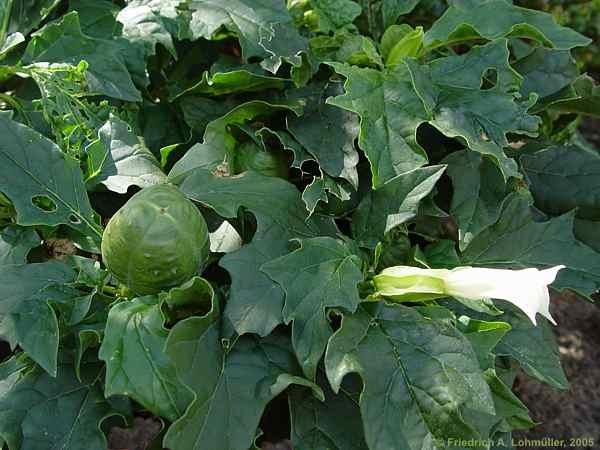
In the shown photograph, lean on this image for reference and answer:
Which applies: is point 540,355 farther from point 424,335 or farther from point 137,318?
point 137,318

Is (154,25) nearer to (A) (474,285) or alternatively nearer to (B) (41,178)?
(B) (41,178)

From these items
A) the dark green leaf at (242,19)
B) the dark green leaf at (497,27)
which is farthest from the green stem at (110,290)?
the dark green leaf at (497,27)

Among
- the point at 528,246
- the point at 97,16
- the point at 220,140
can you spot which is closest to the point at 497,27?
the point at 528,246

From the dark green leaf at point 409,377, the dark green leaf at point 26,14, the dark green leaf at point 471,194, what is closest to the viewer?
the dark green leaf at point 409,377

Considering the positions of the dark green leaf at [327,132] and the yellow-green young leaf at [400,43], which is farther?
the yellow-green young leaf at [400,43]

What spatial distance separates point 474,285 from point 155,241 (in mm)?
431

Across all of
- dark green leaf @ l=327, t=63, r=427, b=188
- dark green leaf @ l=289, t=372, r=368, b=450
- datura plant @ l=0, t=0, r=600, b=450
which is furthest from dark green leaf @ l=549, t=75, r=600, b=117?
dark green leaf @ l=289, t=372, r=368, b=450

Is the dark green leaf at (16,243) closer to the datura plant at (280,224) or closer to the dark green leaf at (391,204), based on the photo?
the datura plant at (280,224)

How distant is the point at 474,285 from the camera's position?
1.02 metres

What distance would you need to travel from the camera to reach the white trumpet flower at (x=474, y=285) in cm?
94

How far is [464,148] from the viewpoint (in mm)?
1401

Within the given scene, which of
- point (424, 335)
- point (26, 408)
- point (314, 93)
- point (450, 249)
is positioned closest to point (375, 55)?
point (314, 93)

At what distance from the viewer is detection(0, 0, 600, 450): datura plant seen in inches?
42.1

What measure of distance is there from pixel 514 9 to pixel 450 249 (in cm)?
46
